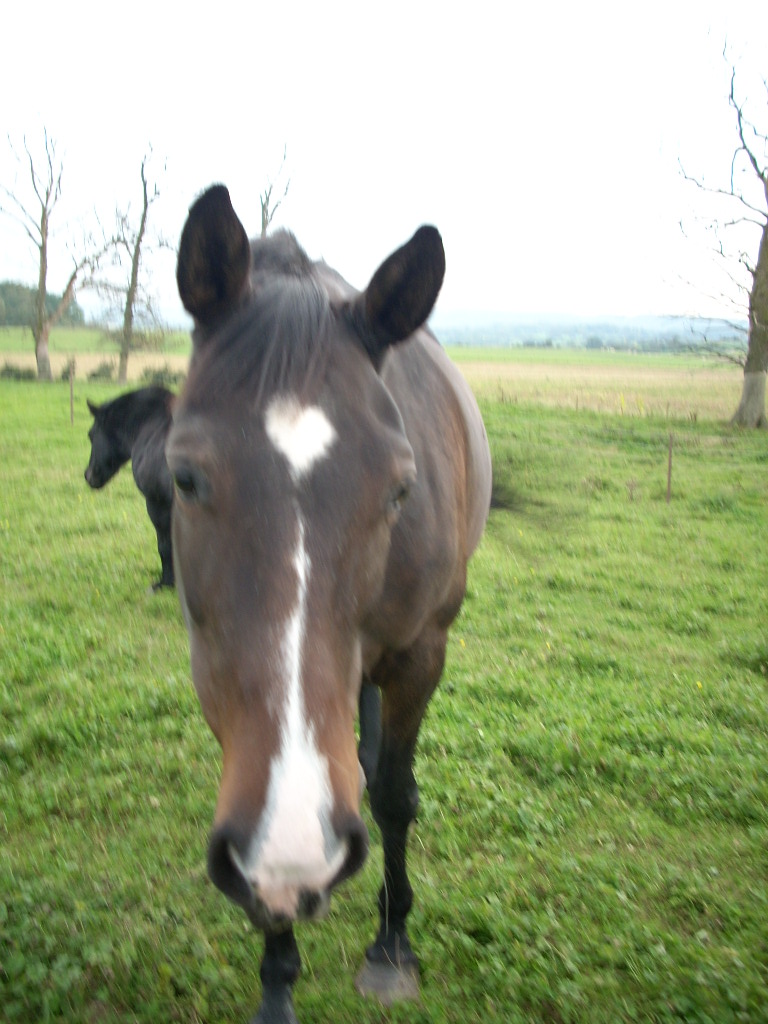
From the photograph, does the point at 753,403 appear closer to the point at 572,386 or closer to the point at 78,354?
the point at 572,386

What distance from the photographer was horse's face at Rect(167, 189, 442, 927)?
1.28 m

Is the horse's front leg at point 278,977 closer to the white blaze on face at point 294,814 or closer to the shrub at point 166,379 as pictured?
the white blaze on face at point 294,814

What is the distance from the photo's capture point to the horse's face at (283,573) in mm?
1275

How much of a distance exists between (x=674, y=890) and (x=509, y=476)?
2.48m

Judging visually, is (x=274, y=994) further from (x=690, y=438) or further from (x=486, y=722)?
(x=690, y=438)

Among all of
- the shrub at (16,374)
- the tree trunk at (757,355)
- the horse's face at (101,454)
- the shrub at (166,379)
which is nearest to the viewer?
the shrub at (166,379)

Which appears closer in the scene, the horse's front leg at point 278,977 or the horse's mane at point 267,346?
the horse's mane at point 267,346

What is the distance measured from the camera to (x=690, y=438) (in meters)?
15.9

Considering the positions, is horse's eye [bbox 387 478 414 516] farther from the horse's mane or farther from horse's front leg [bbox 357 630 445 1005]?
horse's front leg [bbox 357 630 445 1005]

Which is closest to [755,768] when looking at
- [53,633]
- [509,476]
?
[509,476]

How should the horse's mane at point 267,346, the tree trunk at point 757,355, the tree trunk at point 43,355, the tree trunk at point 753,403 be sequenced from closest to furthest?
1. the horse's mane at point 267,346
2. the tree trunk at point 757,355
3. the tree trunk at point 753,403
4. the tree trunk at point 43,355

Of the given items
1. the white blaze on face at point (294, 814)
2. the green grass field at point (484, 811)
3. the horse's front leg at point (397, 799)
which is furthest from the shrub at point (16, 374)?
the white blaze on face at point (294, 814)

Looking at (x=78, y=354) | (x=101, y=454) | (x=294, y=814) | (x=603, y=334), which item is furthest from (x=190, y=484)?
(x=603, y=334)

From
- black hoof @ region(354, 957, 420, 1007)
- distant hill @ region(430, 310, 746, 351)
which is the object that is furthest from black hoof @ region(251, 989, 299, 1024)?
distant hill @ region(430, 310, 746, 351)
